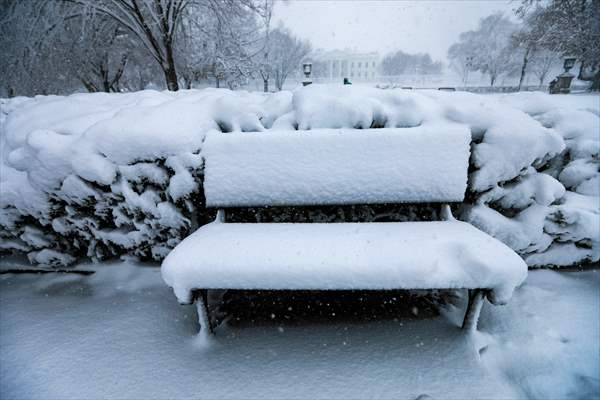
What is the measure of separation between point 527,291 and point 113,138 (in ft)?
10.1

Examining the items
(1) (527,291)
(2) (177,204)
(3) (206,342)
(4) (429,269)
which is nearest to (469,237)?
(4) (429,269)

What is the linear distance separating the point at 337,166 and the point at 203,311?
121cm

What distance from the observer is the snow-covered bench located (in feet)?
5.24

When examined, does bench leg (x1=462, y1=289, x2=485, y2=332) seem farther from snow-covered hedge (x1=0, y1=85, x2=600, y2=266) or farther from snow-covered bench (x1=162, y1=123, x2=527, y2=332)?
snow-covered hedge (x1=0, y1=85, x2=600, y2=266)

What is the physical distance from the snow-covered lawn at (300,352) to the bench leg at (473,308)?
0.06 metres

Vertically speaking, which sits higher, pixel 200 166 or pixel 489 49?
pixel 489 49

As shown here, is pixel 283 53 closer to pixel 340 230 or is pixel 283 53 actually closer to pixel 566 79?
pixel 566 79

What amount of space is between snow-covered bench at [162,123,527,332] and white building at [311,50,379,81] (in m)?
89.4

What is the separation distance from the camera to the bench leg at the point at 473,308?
1753mm

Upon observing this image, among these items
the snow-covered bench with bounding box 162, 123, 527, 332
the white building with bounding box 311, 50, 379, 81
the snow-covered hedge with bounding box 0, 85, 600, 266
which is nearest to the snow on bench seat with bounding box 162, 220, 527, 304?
the snow-covered bench with bounding box 162, 123, 527, 332

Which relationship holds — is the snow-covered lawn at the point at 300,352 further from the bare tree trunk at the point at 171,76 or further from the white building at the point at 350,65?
the white building at the point at 350,65

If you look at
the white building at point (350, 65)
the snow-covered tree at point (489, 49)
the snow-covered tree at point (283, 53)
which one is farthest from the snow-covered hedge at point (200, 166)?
the white building at point (350, 65)

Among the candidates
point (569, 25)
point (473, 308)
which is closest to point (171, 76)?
point (473, 308)

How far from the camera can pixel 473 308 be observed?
182 centimetres
